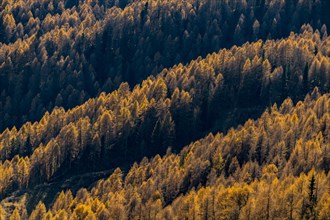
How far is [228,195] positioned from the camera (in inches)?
6683

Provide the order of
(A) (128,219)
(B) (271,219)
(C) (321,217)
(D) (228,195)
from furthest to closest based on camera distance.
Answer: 1. (A) (128,219)
2. (D) (228,195)
3. (B) (271,219)
4. (C) (321,217)

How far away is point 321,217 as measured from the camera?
490 feet

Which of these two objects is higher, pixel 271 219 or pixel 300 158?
pixel 300 158

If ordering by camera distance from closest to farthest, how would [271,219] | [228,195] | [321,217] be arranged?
1. [321,217]
2. [271,219]
3. [228,195]

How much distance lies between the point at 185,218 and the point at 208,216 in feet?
21.5

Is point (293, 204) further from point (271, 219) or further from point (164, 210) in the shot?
point (164, 210)

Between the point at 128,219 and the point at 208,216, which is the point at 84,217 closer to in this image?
the point at 128,219

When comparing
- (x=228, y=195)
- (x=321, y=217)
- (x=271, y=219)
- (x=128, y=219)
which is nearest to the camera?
(x=321, y=217)

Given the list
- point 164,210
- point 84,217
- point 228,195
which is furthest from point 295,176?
point 84,217

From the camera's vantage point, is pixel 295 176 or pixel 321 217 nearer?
pixel 321 217

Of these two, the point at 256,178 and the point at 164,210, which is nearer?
the point at 164,210

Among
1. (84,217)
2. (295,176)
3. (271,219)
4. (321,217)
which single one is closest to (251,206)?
(271,219)

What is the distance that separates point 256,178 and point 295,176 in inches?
440

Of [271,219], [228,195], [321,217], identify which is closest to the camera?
[321,217]
